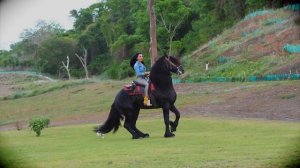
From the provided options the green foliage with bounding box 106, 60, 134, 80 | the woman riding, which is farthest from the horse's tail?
the green foliage with bounding box 106, 60, 134, 80

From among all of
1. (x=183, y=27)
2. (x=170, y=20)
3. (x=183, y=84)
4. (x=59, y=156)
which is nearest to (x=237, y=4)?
(x=170, y=20)

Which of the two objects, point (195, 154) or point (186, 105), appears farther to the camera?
point (186, 105)

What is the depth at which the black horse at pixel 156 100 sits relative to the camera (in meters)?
11.5

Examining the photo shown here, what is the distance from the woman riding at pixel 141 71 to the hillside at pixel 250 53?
55.6ft

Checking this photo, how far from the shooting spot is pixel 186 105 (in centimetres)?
2522

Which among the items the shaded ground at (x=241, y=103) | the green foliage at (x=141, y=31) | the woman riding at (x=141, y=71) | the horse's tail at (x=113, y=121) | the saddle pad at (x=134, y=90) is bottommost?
the shaded ground at (x=241, y=103)

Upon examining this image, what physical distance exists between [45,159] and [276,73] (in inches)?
882

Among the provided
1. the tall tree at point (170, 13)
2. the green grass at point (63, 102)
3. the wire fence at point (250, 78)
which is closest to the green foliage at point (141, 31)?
the tall tree at point (170, 13)

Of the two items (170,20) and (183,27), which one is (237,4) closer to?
(170,20)

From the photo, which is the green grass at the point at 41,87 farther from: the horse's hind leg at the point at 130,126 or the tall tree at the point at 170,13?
the horse's hind leg at the point at 130,126

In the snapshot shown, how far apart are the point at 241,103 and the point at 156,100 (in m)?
11.6

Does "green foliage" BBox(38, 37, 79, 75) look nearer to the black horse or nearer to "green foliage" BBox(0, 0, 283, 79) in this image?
"green foliage" BBox(0, 0, 283, 79)

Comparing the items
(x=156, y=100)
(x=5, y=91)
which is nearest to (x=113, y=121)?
(x=156, y=100)

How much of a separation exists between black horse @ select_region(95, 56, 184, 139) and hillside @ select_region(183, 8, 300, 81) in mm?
16836
